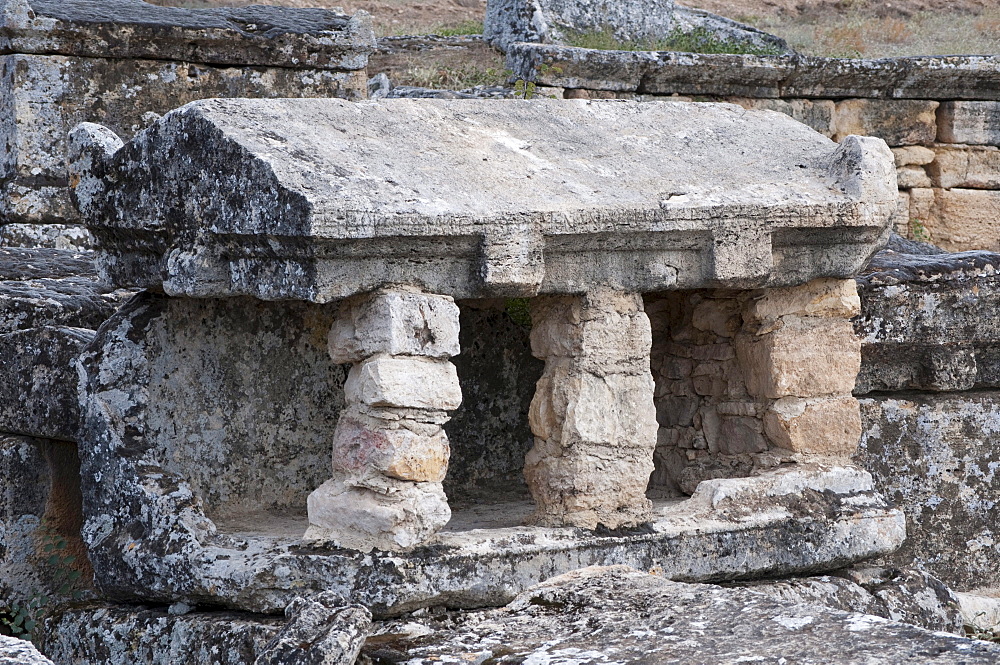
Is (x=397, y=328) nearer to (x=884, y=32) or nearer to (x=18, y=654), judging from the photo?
(x=18, y=654)

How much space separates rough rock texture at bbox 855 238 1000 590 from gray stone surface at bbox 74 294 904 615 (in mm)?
1003

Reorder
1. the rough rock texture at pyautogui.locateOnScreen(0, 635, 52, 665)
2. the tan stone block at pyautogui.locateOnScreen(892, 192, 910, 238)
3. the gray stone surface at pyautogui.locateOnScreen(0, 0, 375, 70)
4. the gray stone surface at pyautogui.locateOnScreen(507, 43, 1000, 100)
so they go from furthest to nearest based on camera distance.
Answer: the tan stone block at pyautogui.locateOnScreen(892, 192, 910, 238), the gray stone surface at pyautogui.locateOnScreen(507, 43, 1000, 100), the gray stone surface at pyautogui.locateOnScreen(0, 0, 375, 70), the rough rock texture at pyautogui.locateOnScreen(0, 635, 52, 665)

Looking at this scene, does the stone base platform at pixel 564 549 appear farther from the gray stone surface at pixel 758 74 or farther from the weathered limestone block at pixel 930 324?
the gray stone surface at pixel 758 74

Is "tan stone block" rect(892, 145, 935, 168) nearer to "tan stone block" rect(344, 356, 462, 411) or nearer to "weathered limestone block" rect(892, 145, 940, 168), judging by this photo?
"weathered limestone block" rect(892, 145, 940, 168)

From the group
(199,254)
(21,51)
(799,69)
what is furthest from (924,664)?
(799,69)

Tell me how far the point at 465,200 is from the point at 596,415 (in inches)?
31.7

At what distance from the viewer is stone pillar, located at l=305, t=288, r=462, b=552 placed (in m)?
3.58

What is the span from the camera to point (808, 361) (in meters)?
4.44

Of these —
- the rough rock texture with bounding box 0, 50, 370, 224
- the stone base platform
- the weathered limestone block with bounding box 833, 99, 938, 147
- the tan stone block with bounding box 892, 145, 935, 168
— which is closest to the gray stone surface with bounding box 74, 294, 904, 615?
the stone base platform

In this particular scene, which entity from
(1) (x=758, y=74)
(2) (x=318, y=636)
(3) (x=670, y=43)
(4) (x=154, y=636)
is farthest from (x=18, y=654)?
(3) (x=670, y=43)

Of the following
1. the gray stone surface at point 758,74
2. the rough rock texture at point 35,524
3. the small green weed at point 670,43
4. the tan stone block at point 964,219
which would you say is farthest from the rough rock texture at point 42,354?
the tan stone block at point 964,219

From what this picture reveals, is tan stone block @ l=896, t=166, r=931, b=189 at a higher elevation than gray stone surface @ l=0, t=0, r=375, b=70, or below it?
below

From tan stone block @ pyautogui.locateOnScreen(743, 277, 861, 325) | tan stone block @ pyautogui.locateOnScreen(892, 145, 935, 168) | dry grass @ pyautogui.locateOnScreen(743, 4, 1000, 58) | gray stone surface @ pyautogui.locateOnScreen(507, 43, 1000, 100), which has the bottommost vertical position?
tan stone block @ pyautogui.locateOnScreen(743, 277, 861, 325)

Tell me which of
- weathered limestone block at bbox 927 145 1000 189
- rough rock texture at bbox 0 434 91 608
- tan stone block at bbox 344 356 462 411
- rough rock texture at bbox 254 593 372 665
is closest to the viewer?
rough rock texture at bbox 254 593 372 665
